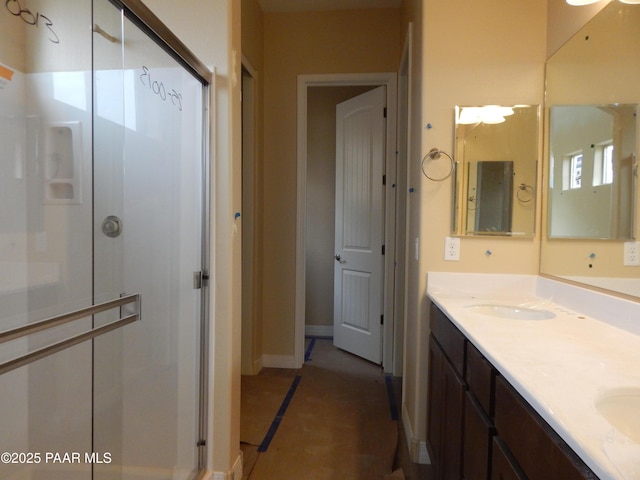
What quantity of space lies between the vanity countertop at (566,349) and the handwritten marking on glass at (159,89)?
4.83 ft

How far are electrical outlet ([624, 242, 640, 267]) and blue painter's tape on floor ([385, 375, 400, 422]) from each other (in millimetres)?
1577

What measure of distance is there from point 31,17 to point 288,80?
6.12 feet

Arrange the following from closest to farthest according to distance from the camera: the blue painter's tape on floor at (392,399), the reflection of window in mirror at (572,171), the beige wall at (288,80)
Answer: the reflection of window in mirror at (572,171) < the blue painter's tape on floor at (392,399) < the beige wall at (288,80)

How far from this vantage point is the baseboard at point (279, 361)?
9.58 feet

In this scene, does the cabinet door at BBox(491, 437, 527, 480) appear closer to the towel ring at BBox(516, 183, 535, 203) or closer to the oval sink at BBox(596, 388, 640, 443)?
the oval sink at BBox(596, 388, 640, 443)

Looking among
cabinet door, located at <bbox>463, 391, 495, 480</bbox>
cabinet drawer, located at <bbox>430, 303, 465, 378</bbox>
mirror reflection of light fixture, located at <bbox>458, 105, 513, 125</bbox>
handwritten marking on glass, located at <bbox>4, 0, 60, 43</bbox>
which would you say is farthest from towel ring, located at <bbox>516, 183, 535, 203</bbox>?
handwritten marking on glass, located at <bbox>4, 0, 60, 43</bbox>

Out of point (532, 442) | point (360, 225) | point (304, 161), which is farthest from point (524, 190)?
point (304, 161)

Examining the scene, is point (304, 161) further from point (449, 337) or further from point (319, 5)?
point (449, 337)

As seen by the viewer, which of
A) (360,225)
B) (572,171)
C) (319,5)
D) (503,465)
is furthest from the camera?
(360,225)

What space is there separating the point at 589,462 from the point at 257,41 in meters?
3.04

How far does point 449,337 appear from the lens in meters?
1.34

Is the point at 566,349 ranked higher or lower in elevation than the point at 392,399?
higher

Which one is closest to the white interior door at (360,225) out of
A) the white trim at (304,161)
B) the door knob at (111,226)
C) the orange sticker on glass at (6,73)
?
the white trim at (304,161)

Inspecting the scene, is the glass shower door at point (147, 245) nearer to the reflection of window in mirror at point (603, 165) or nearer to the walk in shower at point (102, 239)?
the walk in shower at point (102, 239)
